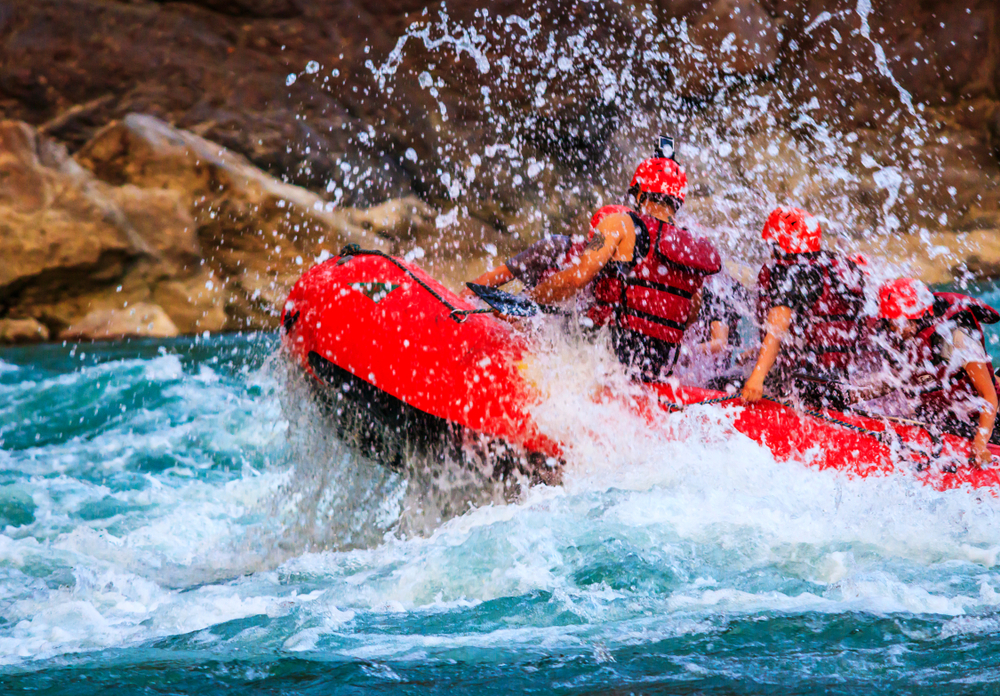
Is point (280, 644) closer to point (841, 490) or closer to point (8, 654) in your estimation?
point (8, 654)

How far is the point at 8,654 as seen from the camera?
2254 mm

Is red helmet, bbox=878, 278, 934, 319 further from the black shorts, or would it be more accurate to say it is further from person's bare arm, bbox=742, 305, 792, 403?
the black shorts

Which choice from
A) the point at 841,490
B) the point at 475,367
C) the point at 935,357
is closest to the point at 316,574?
the point at 475,367

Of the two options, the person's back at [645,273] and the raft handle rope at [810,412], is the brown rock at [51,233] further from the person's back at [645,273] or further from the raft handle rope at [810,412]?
the raft handle rope at [810,412]

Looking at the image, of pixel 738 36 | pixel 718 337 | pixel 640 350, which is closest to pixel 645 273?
pixel 640 350

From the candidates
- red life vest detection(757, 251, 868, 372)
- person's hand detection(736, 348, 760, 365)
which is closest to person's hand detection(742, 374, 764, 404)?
red life vest detection(757, 251, 868, 372)

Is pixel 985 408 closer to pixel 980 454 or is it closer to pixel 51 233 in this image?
pixel 980 454

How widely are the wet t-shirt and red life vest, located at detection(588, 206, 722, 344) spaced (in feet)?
0.56

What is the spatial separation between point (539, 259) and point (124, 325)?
6036 millimetres

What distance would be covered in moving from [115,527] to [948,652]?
3.18 m

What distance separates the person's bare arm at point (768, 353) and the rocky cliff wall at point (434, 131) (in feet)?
21.4

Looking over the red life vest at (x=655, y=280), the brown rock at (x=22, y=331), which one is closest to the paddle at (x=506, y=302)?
the red life vest at (x=655, y=280)

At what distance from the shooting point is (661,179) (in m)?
3.12

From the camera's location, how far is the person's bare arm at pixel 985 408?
113 inches
